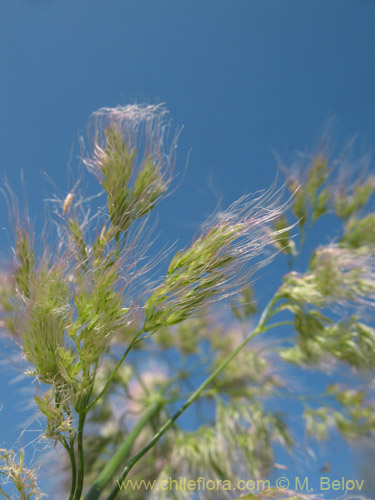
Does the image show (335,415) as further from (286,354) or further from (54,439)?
(54,439)

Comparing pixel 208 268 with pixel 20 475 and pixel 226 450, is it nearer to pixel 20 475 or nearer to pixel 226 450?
pixel 20 475

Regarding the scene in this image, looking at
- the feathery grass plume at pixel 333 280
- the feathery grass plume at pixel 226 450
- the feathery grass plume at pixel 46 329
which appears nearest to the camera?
the feathery grass plume at pixel 46 329

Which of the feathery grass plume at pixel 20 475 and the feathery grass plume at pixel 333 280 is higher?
the feathery grass plume at pixel 333 280

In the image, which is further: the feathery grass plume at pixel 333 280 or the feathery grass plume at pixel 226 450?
the feathery grass plume at pixel 226 450

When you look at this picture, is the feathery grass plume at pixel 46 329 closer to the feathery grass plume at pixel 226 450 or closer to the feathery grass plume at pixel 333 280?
the feathery grass plume at pixel 333 280

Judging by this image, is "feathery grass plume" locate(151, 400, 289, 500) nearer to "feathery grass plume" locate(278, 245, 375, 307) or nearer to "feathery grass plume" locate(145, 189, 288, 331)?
"feathery grass plume" locate(278, 245, 375, 307)

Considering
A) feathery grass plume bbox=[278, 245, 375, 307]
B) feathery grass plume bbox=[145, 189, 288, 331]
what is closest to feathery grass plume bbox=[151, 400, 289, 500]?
feathery grass plume bbox=[278, 245, 375, 307]

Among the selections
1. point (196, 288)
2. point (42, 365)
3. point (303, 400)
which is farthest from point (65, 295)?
point (303, 400)

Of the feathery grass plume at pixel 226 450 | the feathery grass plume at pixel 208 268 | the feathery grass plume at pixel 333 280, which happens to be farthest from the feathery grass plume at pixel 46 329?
the feathery grass plume at pixel 226 450
